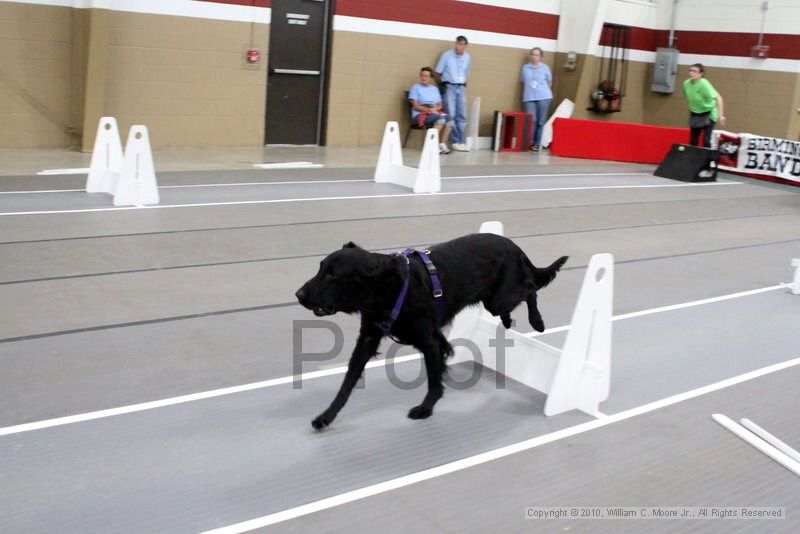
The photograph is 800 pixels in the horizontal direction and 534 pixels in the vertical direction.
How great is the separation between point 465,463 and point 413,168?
7.61 metres

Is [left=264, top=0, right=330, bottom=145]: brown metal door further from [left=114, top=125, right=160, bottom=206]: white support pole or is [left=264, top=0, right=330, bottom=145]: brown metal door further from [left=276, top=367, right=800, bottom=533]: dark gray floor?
[left=276, top=367, right=800, bottom=533]: dark gray floor

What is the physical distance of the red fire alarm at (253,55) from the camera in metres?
13.9

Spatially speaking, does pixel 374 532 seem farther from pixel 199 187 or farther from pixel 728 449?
pixel 199 187

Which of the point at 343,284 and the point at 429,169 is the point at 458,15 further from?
the point at 343,284

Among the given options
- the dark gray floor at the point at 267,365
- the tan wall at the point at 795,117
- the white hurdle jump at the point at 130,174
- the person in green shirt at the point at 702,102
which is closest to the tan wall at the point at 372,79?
the person in green shirt at the point at 702,102

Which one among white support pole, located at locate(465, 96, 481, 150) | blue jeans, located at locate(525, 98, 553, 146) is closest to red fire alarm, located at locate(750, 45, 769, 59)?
blue jeans, located at locate(525, 98, 553, 146)

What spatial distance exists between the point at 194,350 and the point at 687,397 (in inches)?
107

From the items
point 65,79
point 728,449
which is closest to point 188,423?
point 728,449

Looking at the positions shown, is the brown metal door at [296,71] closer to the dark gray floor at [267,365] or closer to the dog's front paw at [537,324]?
the dark gray floor at [267,365]

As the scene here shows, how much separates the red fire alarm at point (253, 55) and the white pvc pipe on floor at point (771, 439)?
1126 centimetres

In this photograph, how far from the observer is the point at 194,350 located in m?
4.88

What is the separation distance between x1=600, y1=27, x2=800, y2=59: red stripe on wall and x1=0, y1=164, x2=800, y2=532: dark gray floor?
1055 centimetres

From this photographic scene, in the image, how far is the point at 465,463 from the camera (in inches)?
147

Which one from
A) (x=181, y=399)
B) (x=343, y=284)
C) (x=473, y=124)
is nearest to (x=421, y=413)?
(x=343, y=284)
